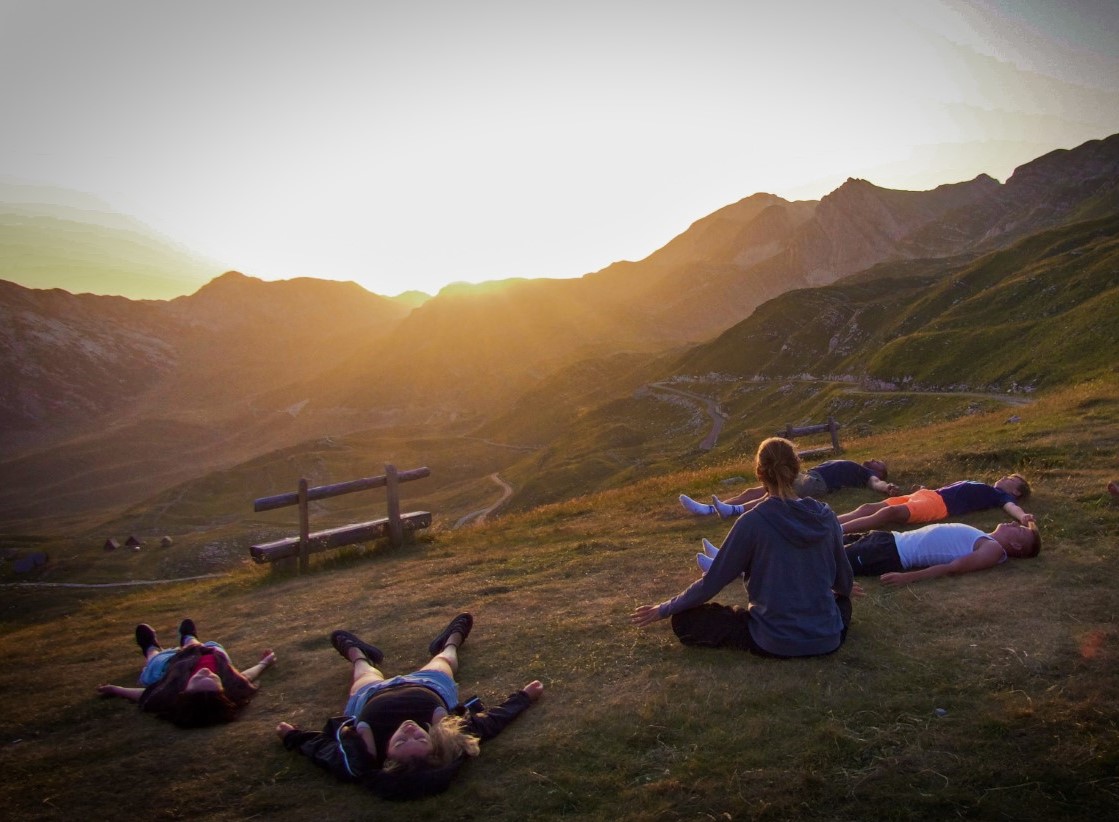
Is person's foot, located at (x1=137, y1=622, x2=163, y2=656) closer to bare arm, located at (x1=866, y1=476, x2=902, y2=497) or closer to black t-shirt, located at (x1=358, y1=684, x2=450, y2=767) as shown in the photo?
black t-shirt, located at (x1=358, y1=684, x2=450, y2=767)

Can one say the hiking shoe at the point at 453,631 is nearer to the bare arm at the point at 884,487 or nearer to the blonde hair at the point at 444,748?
the blonde hair at the point at 444,748

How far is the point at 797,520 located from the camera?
22.4 feet

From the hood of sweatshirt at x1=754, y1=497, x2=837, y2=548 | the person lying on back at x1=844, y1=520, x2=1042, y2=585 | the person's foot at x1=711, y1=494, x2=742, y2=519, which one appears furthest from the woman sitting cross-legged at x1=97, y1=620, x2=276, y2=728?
the person's foot at x1=711, y1=494, x2=742, y2=519

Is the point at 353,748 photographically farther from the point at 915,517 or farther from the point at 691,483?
the point at 691,483

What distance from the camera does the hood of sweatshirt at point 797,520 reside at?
6793mm

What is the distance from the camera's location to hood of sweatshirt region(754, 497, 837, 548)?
6.79 metres


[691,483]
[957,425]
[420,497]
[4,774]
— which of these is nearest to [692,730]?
[4,774]

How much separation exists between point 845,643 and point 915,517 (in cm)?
495

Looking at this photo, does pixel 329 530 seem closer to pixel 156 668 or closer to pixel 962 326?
pixel 156 668

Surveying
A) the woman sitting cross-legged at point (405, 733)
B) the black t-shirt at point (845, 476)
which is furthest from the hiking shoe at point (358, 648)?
the black t-shirt at point (845, 476)

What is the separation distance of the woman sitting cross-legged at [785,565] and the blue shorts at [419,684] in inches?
118

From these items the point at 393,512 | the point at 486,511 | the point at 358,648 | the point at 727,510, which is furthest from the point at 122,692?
the point at 486,511

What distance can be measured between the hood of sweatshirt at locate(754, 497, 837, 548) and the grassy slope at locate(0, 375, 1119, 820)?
4.60ft

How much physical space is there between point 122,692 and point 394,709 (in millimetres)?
4746
